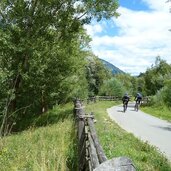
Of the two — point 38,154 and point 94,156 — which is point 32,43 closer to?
point 38,154

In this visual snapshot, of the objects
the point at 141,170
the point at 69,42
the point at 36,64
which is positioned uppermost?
the point at 69,42

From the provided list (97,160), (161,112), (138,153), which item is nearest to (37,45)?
(138,153)

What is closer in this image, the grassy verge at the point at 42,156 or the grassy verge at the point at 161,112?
the grassy verge at the point at 42,156

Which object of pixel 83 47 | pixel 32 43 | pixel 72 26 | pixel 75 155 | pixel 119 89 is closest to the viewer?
pixel 75 155

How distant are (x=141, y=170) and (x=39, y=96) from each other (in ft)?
61.7

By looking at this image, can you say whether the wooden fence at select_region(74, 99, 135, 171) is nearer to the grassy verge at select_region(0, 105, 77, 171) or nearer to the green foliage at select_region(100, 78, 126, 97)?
the grassy verge at select_region(0, 105, 77, 171)

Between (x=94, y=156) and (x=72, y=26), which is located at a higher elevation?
(x=72, y=26)

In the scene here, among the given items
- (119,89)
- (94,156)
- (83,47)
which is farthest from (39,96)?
(119,89)

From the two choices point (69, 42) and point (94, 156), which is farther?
point (69, 42)

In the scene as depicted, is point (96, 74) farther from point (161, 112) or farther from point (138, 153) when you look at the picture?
point (138, 153)

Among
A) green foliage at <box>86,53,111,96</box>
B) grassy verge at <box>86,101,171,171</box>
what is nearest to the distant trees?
grassy verge at <box>86,101,171,171</box>

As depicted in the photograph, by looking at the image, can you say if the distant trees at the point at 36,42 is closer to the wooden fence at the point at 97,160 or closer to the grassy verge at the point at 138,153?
the grassy verge at the point at 138,153

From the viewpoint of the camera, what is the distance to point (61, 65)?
2709 centimetres

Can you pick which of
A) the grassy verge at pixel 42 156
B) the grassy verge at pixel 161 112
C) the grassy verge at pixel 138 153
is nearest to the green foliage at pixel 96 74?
the grassy verge at pixel 161 112
